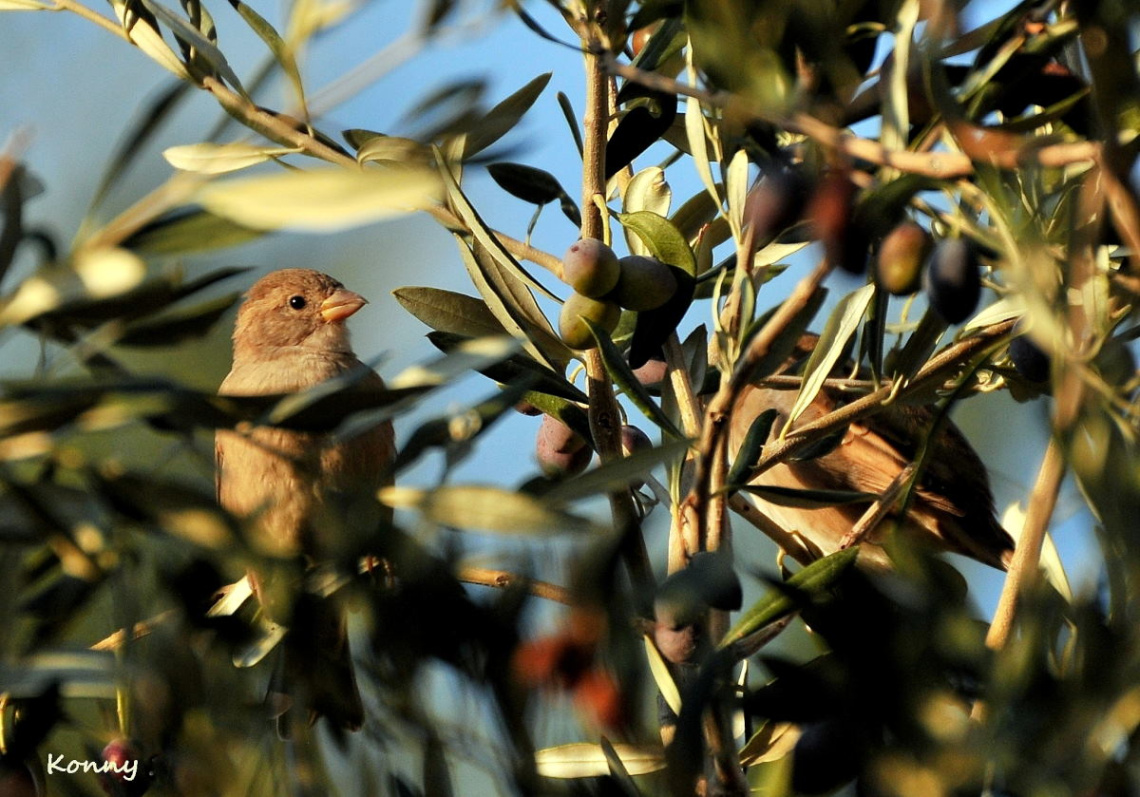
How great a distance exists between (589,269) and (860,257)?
610 mm

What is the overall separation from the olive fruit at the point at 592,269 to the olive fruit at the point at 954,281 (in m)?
0.58

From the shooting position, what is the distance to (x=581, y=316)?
1.88 metres

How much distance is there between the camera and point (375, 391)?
1.14 m

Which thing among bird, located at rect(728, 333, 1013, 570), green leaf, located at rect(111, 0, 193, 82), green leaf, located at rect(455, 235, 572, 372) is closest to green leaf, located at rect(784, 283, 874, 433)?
green leaf, located at rect(455, 235, 572, 372)

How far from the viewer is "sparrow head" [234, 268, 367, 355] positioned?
16.6 ft

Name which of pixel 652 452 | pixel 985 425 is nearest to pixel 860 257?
pixel 652 452

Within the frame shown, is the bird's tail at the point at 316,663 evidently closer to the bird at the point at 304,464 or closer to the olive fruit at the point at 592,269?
the bird at the point at 304,464

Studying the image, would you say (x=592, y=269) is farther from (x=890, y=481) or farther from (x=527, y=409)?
(x=890, y=481)

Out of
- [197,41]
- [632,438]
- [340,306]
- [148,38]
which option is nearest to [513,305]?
[632,438]

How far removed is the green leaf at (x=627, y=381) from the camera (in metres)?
1.75

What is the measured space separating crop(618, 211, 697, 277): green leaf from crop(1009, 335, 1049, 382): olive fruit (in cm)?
45

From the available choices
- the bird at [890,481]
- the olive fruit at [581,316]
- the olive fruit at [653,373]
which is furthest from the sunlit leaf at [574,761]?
the bird at [890,481]

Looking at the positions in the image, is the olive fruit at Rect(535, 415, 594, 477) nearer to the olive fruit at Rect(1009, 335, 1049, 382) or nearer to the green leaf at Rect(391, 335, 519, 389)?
the olive fruit at Rect(1009, 335, 1049, 382)

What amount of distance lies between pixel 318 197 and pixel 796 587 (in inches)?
33.4
